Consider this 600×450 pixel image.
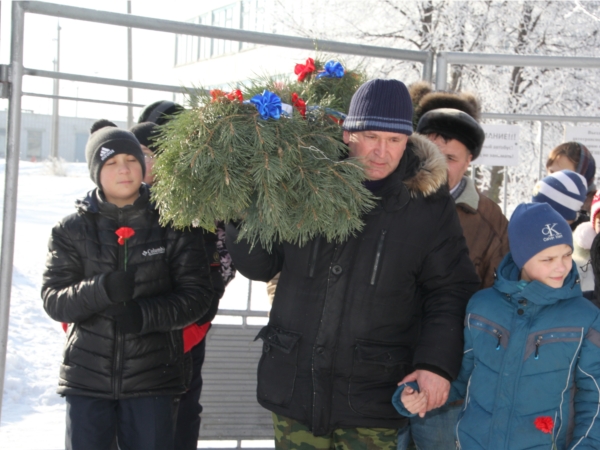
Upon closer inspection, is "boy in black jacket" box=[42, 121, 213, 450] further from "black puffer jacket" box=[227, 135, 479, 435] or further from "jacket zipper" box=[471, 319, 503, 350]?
"jacket zipper" box=[471, 319, 503, 350]

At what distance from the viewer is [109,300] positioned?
273 cm

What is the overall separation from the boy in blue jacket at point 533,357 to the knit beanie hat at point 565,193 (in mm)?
709

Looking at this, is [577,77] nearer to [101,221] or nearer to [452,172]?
[452,172]

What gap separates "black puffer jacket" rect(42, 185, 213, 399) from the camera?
2795 mm

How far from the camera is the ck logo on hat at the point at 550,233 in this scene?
235cm

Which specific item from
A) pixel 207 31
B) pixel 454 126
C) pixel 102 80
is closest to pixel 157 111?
pixel 102 80

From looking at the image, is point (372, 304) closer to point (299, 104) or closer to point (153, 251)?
point (299, 104)

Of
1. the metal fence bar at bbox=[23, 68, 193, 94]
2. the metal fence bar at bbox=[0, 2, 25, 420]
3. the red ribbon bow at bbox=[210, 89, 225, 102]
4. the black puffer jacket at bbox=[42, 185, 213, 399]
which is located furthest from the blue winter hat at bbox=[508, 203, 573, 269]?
the metal fence bar at bbox=[0, 2, 25, 420]

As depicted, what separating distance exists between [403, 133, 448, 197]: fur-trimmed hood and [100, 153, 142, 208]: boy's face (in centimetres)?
124

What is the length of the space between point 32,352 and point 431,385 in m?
4.74

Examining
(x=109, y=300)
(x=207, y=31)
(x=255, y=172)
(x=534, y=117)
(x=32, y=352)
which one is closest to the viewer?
(x=255, y=172)

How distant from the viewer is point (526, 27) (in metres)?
12.5

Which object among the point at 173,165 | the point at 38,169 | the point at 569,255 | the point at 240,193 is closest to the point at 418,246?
the point at 569,255

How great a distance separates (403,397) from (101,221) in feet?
4.91
